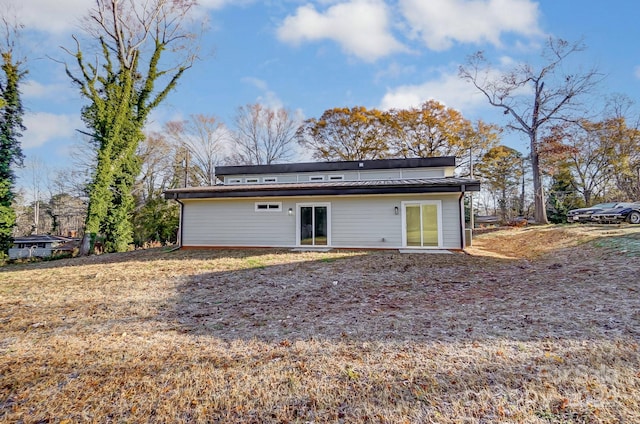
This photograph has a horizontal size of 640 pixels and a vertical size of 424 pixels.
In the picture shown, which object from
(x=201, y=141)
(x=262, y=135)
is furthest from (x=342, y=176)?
(x=201, y=141)

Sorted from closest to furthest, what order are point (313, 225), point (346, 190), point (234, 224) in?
1. point (346, 190)
2. point (313, 225)
3. point (234, 224)

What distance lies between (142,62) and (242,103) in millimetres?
10432

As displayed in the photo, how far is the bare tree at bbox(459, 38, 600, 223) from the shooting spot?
18.7 m

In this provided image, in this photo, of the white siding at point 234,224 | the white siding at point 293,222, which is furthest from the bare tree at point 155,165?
the white siding at point 293,222

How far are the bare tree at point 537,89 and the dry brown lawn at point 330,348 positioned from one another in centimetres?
1585

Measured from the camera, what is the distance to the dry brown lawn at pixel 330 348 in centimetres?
235

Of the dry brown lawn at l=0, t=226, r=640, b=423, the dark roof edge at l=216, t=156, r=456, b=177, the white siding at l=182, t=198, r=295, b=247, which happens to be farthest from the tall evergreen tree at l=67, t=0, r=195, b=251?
the dry brown lawn at l=0, t=226, r=640, b=423

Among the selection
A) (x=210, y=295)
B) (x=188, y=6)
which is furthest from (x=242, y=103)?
(x=210, y=295)

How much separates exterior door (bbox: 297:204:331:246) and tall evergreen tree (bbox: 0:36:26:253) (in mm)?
12865

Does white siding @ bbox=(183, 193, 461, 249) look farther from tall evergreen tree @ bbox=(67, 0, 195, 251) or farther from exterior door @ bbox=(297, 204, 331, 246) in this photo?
tall evergreen tree @ bbox=(67, 0, 195, 251)

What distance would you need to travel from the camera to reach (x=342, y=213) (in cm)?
1140

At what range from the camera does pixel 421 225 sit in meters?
10.9

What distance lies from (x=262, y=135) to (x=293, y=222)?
57.2 feet

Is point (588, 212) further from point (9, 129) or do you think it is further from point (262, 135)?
point (9, 129)
